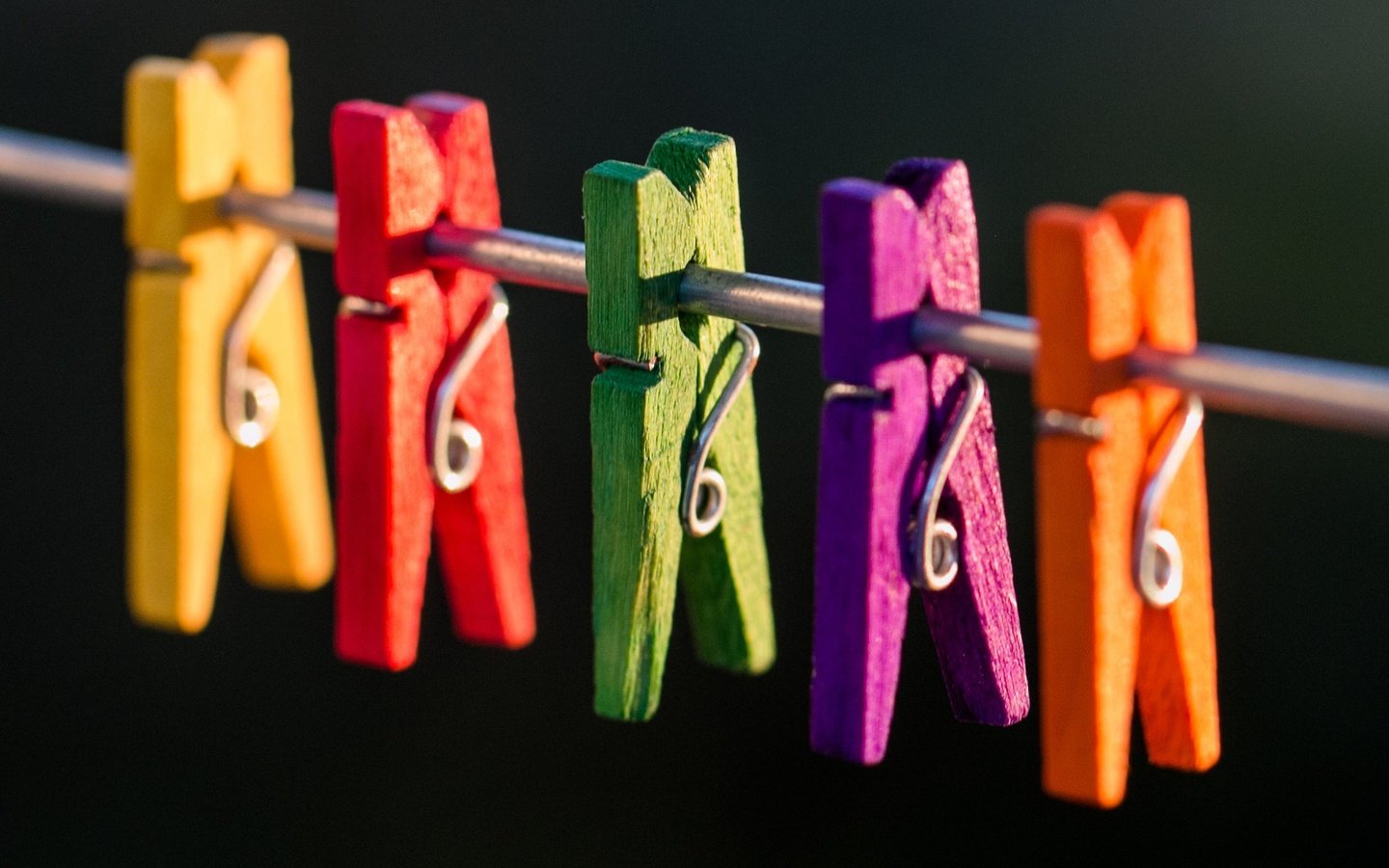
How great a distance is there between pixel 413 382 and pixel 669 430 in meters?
0.17

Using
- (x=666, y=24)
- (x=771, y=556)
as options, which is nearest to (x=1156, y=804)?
(x=771, y=556)

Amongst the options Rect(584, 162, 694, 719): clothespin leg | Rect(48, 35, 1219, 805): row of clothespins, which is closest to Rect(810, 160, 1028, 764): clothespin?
Rect(48, 35, 1219, 805): row of clothespins

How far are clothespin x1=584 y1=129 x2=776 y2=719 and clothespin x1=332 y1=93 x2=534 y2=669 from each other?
0.13 metres

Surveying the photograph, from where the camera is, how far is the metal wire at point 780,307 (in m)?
0.86

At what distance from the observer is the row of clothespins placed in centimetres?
93

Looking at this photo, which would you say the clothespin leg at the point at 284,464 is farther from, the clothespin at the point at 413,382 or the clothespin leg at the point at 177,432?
the clothespin at the point at 413,382

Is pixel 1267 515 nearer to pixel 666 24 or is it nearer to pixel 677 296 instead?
pixel 666 24

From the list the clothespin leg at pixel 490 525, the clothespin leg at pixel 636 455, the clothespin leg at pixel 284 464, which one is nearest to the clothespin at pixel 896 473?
the clothespin leg at pixel 636 455

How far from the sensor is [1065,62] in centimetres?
162

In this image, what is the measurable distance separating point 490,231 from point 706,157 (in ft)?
0.48

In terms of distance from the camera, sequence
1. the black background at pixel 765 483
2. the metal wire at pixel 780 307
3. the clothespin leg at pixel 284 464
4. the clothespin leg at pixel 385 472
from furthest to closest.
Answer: the black background at pixel 765 483, the clothespin leg at pixel 284 464, the clothespin leg at pixel 385 472, the metal wire at pixel 780 307

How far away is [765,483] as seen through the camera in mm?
1844

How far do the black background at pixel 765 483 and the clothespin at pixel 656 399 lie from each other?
0.63 meters

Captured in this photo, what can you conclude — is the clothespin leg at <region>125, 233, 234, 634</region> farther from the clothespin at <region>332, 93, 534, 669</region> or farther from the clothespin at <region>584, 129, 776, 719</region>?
the clothespin at <region>584, 129, 776, 719</region>
